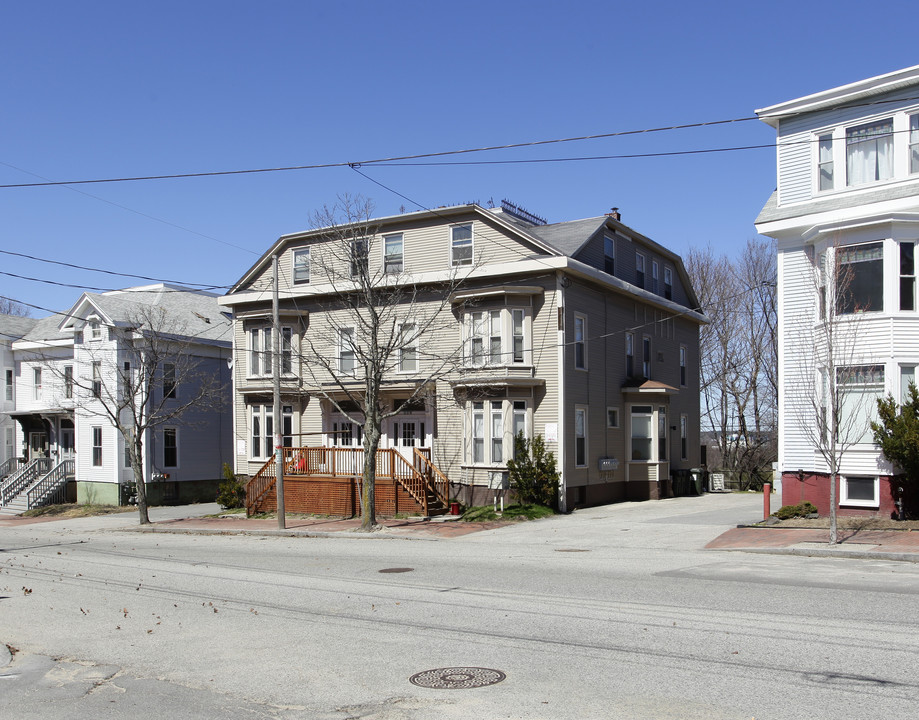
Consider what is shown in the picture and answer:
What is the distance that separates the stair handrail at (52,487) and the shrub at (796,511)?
31610 mm

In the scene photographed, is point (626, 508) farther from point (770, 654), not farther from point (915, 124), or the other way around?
point (770, 654)

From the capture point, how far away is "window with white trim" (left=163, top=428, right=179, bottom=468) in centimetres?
3847

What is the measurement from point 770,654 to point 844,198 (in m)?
16.0

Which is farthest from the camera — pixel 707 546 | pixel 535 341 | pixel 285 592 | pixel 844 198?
pixel 535 341

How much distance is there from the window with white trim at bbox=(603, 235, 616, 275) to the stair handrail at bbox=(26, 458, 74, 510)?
85.7 ft

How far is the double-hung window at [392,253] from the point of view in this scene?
29.9m

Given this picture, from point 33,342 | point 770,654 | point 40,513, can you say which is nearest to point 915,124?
point 770,654

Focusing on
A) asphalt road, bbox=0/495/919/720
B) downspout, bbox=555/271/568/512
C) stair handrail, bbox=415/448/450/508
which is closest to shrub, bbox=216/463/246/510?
stair handrail, bbox=415/448/450/508

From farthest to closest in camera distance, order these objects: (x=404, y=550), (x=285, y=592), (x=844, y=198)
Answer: (x=844, y=198), (x=404, y=550), (x=285, y=592)

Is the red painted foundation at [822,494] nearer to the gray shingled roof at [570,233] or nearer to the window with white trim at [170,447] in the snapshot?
the gray shingled roof at [570,233]

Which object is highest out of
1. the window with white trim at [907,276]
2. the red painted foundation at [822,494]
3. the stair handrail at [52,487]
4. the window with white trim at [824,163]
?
the window with white trim at [824,163]

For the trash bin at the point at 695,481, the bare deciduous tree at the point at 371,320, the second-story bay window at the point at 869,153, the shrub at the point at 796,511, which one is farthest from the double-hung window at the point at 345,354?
the second-story bay window at the point at 869,153

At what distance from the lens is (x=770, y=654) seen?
8227 millimetres

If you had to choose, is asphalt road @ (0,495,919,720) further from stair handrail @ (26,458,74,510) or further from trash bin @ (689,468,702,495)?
stair handrail @ (26,458,74,510)
